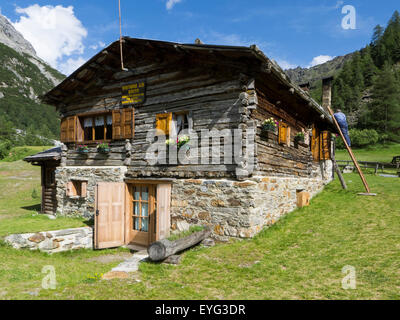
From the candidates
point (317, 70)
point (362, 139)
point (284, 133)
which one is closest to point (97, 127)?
point (284, 133)

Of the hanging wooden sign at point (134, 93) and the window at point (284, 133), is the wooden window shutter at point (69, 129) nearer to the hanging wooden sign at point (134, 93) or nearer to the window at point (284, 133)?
the hanging wooden sign at point (134, 93)

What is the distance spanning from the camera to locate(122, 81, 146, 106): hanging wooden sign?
955 cm

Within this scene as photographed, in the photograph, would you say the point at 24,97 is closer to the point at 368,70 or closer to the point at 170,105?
the point at 368,70

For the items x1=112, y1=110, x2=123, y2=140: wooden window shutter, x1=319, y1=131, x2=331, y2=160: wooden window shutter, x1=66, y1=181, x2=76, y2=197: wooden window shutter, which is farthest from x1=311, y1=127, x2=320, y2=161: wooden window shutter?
x1=66, y1=181, x2=76, y2=197: wooden window shutter

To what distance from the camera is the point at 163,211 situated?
805cm

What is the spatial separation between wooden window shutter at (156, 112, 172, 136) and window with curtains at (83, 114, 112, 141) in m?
2.78

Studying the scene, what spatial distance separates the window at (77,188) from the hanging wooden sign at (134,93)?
3839 millimetres

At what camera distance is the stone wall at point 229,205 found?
720 centimetres

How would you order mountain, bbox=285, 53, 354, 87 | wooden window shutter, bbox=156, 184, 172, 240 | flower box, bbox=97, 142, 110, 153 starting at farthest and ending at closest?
mountain, bbox=285, 53, 354, 87 → flower box, bbox=97, 142, 110, 153 → wooden window shutter, bbox=156, 184, 172, 240

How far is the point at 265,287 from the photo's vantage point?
494 cm

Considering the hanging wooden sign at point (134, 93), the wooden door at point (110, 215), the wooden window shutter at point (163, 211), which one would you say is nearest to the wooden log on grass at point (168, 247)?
the wooden window shutter at point (163, 211)

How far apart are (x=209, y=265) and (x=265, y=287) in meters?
1.57

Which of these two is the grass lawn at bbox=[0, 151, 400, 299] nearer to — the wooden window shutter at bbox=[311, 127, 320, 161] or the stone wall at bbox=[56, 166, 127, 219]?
the stone wall at bbox=[56, 166, 127, 219]

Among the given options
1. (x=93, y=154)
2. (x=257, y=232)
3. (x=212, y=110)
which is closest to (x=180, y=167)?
(x=212, y=110)
